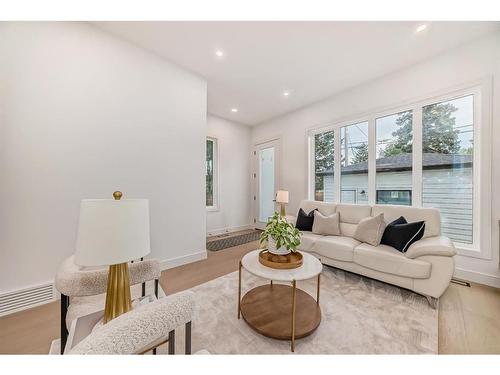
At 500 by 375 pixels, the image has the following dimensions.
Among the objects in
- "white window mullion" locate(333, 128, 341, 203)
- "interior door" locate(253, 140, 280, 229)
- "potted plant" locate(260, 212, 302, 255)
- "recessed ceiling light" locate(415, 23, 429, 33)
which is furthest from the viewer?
"interior door" locate(253, 140, 280, 229)

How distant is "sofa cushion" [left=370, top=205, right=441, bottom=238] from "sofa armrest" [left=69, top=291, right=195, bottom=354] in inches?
108

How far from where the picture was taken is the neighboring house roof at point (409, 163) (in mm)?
2543

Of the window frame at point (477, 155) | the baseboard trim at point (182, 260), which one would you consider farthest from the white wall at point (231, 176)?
the window frame at point (477, 155)

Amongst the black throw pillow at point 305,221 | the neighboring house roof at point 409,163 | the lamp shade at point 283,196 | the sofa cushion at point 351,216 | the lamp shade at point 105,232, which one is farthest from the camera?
the lamp shade at point 283,196

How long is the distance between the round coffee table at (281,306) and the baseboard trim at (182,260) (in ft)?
4.54

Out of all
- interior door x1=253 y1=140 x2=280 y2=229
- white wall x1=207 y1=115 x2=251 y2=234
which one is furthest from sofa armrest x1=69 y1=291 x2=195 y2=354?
interior door x1=253 y1=140 x2=280 y2=229

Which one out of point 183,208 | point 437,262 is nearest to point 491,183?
point 437,262

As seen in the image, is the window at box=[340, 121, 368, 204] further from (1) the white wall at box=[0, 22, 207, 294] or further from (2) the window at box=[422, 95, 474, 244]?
(1) the white wall at box=[0, 22, 207, 294]

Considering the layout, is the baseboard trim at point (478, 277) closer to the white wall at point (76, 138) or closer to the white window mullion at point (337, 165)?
the white window mullion at point (337, 165)

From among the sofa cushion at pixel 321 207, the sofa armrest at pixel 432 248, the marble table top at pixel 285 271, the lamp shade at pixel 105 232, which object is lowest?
the marble table top at pixel 285 271

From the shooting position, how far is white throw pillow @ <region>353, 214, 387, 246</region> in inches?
95.3

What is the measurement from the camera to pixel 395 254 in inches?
83.8

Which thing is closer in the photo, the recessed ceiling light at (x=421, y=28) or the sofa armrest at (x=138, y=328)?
the sofa armrest at (x=138, y=328)
